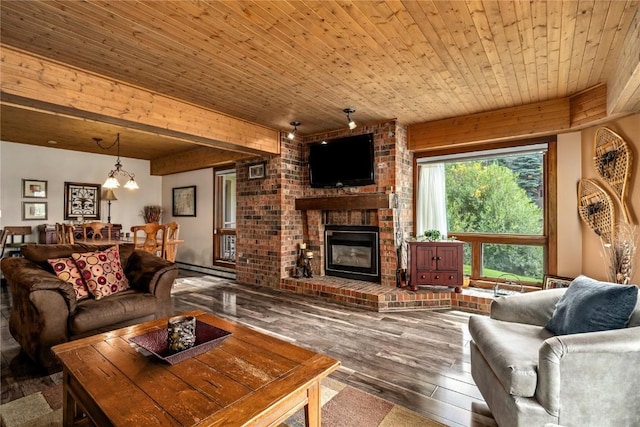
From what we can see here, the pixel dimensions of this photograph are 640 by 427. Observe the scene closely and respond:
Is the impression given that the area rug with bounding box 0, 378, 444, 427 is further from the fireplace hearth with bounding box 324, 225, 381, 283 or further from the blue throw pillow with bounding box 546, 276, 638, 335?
the fireplace hearth with bounding box 324, 225, 381, 283

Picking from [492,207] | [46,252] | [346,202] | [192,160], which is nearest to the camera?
[46,252]

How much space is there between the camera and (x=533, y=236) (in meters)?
3.90

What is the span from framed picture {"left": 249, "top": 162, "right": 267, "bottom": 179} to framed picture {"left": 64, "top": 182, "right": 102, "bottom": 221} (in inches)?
140

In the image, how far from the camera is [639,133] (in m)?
2.88

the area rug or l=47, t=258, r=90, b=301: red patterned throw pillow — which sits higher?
l=47, t=258, r=90, b=301: red patterned throw pillow

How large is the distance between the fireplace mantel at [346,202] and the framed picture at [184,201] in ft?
9.88

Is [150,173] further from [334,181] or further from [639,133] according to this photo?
[639,133]

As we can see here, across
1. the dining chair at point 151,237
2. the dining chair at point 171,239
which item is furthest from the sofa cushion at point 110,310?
the dining chair at point 171,239

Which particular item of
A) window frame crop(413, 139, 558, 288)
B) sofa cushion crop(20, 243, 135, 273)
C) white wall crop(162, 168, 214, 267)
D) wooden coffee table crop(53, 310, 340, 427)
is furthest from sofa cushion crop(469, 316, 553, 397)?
white wall crop(162, 168, 214, 267)

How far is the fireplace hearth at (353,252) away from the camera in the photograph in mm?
4590

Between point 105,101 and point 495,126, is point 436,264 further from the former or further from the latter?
point 105,101

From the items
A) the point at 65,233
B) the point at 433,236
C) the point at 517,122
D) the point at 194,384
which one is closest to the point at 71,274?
the point at 194,384

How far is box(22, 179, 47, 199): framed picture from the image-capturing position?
5.54 m

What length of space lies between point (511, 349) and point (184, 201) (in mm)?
6826
